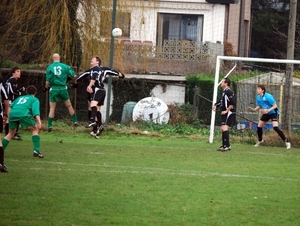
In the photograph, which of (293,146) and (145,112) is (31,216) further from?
(145,112)

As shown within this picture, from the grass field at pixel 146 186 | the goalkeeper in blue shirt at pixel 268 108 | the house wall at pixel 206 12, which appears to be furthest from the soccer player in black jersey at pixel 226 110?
the house wall at pixel 206 12

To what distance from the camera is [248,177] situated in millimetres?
15312

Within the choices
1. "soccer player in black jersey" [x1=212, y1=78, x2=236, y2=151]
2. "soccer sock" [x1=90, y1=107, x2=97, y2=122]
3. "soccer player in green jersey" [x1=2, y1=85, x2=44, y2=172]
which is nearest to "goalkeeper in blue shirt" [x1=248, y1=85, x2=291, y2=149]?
"soccer player in black jersey" [x1=212, y1=78, x2=236, y2=151]

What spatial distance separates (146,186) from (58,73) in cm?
1030

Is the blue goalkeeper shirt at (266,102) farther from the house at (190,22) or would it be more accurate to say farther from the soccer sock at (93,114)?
the house at (190,22)

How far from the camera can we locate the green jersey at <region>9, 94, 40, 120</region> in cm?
1608

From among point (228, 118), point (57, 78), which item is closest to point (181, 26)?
point (57, 78)

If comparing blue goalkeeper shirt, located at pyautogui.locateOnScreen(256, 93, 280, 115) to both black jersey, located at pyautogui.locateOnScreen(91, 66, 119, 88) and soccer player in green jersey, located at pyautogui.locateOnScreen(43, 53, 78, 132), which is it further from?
soccer player in green jersey, located at pyautogui.locateOnScreen(43, 53, 78, 132)

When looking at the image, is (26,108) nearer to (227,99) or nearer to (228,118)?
(227,99)

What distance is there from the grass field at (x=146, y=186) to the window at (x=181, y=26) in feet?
75.5

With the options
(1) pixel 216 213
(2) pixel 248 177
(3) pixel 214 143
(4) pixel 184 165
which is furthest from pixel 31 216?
(3) pixel 214 143

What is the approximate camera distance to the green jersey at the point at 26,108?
16.1 m

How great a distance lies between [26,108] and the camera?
16172mm

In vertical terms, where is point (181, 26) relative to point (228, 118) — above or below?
above
